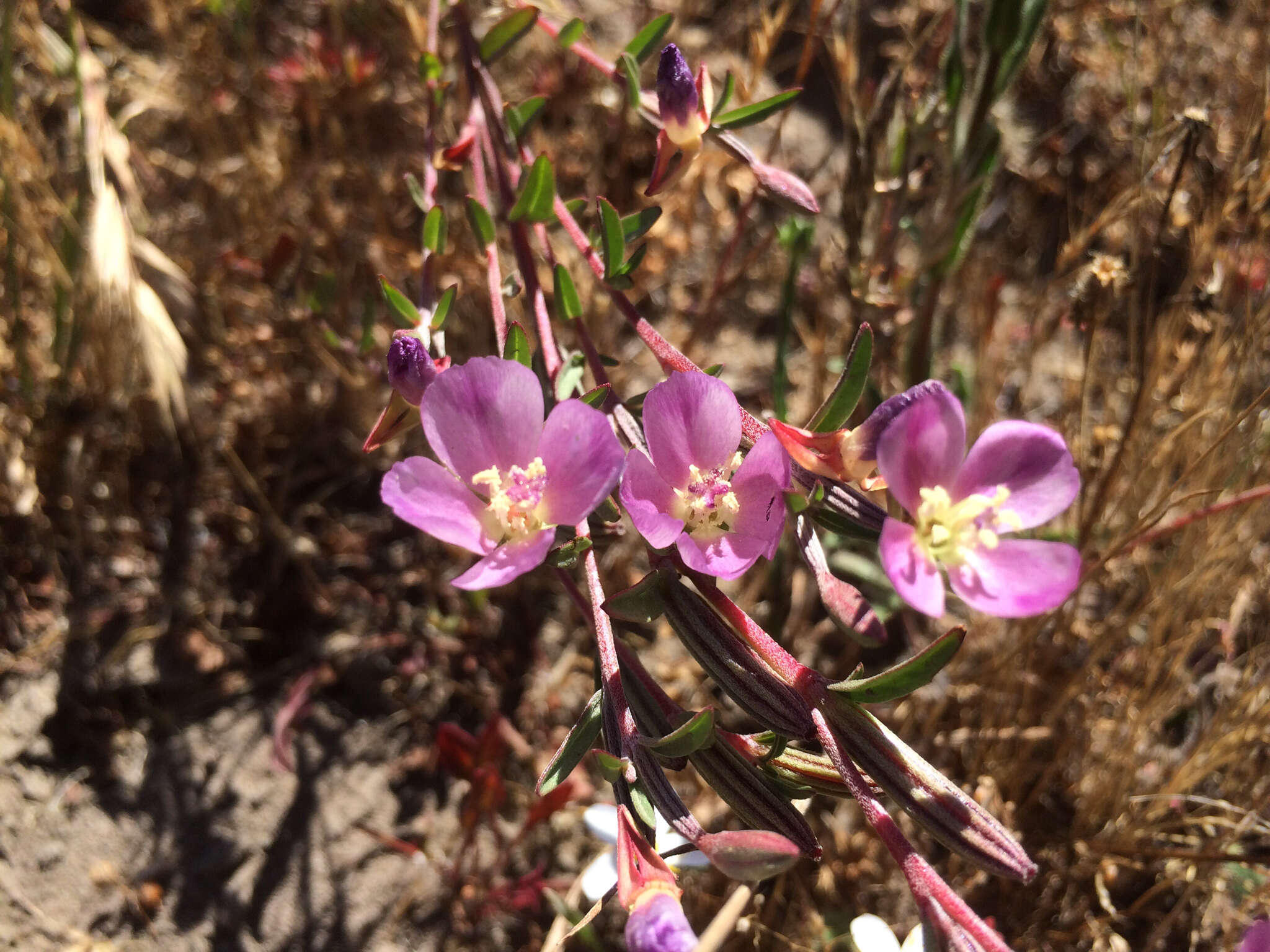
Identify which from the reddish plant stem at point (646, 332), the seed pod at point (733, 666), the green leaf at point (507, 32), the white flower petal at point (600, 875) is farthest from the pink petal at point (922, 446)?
the green leaf at point (507, 32)

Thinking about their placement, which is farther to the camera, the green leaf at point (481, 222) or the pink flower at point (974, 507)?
the green leaf at point (481, 222)

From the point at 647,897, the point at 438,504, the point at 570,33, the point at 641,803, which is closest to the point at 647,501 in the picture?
the point at 438,504

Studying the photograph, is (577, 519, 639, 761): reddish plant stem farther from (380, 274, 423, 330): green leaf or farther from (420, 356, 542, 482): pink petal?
(380, 274, 423, 330): green leaf

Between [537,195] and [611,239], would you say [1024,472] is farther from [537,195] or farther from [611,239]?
[537,195]

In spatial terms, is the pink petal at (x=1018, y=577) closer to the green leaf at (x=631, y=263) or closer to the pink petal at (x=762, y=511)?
the pink petal at (x=762, y=511)

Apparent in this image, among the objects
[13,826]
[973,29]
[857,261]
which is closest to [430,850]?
[13,826]

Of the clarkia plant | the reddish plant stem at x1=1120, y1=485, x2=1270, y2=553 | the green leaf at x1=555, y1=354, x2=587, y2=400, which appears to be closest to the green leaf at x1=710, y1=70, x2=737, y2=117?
the clarkia plant
